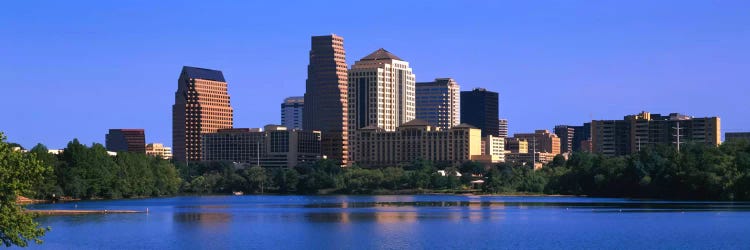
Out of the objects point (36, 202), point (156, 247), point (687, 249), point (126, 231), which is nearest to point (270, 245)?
point (156, 247)

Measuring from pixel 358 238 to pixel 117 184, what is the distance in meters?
107

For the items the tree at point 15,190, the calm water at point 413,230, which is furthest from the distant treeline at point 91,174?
the tree at point 15,190

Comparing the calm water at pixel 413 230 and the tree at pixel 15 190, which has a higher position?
the tree at pixel 15 190

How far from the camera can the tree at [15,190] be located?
4681cm

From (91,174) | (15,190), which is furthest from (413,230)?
(91,174)

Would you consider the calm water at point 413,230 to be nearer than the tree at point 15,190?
No

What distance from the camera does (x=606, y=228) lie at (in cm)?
8938

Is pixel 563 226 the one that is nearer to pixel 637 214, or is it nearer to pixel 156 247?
pixel 637 214

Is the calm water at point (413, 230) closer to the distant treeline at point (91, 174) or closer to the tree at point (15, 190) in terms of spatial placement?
the tree at point (15, 190)

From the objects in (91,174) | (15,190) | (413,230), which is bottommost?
(413,230)

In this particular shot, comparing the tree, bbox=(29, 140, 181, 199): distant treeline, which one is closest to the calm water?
the tree

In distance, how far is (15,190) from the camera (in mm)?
47625

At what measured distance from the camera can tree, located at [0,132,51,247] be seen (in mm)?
46812

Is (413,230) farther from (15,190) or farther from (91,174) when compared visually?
(91,174)
